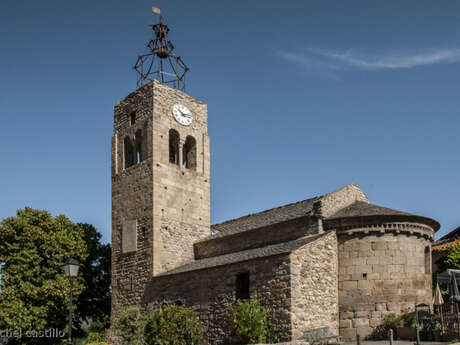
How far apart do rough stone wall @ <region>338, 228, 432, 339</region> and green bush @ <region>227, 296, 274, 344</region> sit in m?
3.51

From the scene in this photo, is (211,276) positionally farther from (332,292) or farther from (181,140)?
(181,140)

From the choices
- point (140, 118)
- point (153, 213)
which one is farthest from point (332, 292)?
point (140, 118)

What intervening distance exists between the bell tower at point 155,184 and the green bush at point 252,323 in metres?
7.10

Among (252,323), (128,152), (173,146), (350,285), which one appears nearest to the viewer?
(252,323)

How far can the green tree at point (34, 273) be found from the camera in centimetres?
2892

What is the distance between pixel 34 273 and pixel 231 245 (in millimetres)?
10731

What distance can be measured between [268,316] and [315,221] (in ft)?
16.2

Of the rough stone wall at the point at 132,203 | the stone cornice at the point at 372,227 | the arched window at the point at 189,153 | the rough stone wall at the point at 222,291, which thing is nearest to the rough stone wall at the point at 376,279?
the stone cornice at the point at 372,227

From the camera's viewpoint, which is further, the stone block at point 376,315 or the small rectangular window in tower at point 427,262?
the small rectangular window in tower at point 427,262

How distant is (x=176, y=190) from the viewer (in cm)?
3047

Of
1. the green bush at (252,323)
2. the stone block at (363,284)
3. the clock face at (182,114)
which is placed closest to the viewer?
the green bush at (252,323)

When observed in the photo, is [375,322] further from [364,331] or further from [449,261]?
[449,261]

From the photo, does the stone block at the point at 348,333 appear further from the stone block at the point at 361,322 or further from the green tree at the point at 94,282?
the green tree at the point at 94,282

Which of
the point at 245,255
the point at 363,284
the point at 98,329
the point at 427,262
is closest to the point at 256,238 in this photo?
the point at 245,255
